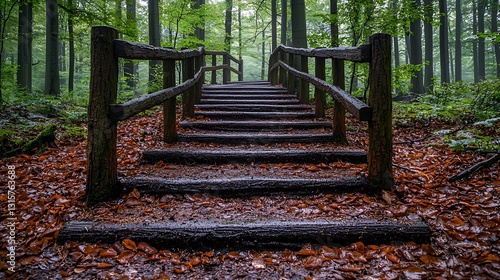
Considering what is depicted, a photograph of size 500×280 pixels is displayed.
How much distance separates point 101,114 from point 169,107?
164 cm

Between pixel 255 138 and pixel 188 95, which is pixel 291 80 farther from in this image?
pixel 255 138

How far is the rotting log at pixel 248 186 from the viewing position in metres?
2.96

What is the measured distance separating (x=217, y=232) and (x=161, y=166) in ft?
5.23

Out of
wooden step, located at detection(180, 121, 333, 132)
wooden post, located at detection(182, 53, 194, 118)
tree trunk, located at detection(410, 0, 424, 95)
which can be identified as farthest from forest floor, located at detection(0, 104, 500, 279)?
tree trunk, located at detection(410, 0, 424, 95)

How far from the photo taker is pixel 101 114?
2625 mm

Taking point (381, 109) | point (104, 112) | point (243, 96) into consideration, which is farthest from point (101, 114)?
point (243, 96)

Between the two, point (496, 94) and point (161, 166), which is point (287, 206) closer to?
point (161, 166)

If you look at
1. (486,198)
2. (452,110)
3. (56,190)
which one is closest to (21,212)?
(56,190)

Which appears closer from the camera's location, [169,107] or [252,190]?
[252,190]

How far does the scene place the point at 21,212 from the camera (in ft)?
8.45

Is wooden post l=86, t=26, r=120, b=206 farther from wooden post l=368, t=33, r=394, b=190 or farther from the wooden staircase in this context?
wooden post l=368, t=33, r=394, b=190

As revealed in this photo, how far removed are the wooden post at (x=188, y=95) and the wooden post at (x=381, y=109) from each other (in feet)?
11.1

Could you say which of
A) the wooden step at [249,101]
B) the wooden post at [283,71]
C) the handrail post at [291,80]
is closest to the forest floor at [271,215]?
the wooden step at [249,101]

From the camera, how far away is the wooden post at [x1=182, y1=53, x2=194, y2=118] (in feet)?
17.5
